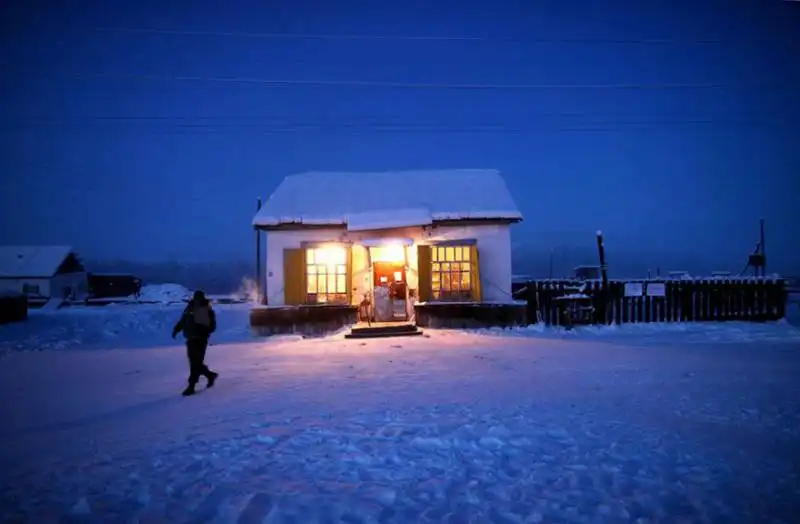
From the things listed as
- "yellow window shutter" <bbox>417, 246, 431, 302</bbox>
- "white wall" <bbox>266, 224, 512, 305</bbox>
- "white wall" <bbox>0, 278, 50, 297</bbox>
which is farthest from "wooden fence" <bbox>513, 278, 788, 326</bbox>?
"white wall" <bbox>0, 278, 50, 297</bbox>

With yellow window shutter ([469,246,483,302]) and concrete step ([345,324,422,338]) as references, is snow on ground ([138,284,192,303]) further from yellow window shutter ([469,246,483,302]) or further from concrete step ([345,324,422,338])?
yellow window shutter ([469,246,483,302])

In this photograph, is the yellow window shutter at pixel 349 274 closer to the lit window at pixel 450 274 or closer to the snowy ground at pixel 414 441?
the lit window at pixel 450 274

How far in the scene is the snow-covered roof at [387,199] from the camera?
608 inches

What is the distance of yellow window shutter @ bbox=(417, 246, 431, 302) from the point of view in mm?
15266

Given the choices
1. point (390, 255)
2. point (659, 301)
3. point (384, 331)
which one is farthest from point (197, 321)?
point (659, 301)

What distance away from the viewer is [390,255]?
15.9 metres

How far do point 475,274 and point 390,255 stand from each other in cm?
295

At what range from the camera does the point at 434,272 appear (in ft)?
51.4

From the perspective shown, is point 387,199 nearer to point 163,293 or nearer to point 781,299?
point 781,299

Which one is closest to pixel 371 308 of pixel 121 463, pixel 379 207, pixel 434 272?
pixel 434 272

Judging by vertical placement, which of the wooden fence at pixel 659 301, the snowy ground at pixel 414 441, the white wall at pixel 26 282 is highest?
the white wall at pixel 26 282

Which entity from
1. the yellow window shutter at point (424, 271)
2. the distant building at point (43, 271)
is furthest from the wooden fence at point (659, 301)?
the distant building at point (43, 271)

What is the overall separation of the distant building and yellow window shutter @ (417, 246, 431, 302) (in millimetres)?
42731

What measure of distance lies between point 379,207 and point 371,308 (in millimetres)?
3544
